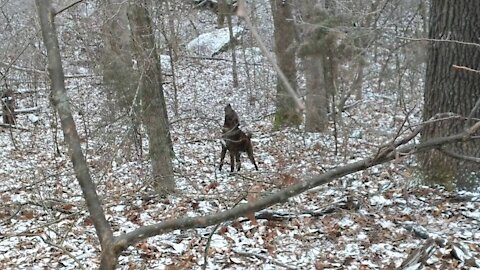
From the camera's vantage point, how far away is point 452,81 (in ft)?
19.9

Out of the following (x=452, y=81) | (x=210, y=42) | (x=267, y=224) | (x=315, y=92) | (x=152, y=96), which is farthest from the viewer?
(x=210, y=42)

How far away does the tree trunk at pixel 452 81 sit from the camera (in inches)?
234

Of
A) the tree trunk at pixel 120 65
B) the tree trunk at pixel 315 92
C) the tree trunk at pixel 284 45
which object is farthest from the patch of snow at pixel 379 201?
the tree trunk at pixel 284 45

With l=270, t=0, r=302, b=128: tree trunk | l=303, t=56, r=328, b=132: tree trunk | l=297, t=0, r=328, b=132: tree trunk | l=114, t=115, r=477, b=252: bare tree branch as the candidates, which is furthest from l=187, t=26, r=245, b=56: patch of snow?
l=114, t=115, r=477, b=252: bare tree branch

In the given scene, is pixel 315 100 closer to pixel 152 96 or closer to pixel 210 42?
pixel 152 96

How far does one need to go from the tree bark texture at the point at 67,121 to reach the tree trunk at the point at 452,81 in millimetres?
4435

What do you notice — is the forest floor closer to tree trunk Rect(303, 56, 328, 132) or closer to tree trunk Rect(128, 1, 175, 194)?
tree trunk Rect(128, 1, 175, 194)

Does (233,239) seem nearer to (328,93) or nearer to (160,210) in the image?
(160,210)

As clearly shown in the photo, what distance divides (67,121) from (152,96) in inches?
195

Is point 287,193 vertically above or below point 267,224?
above

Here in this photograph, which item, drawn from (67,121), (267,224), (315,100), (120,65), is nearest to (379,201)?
(267,224)

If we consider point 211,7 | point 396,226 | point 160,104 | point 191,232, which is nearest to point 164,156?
point 160,104

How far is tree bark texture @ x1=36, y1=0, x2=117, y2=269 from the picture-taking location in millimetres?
2303

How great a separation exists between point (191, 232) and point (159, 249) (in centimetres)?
44
